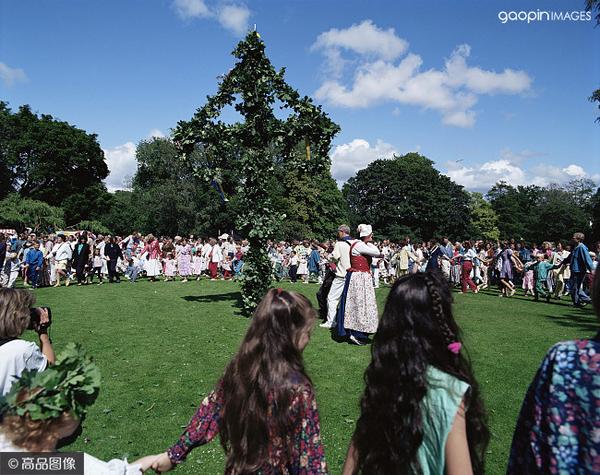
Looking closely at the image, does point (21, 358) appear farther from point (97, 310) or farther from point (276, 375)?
point (97, 310)

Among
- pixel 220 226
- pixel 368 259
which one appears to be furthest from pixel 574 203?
pixel 368 259

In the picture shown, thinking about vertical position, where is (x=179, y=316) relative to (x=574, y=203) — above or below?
below

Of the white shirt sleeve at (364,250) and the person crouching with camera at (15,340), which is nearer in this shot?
the person crouching with camera at (15,340)

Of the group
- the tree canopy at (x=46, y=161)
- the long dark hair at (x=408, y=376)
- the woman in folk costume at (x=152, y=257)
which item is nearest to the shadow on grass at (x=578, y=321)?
the long dark hair at (x=408, y=376)

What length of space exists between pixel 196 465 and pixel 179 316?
27.0 ft

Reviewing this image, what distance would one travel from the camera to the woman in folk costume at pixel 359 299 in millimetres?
9359

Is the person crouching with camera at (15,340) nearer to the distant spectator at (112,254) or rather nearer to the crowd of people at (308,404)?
the crowd of people at (308,404)

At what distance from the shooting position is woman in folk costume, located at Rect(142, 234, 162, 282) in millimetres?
22656

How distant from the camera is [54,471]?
2141 mm

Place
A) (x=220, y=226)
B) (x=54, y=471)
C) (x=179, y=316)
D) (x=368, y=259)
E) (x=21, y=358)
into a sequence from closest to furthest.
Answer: (x=54, y=471) → (x=21, y=358) → (x=368, y=259) → (x=179, y=316) → (x=220, y=226)

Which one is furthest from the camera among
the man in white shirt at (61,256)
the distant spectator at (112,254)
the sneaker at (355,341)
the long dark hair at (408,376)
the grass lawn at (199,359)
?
the distant spectator at (112,254)

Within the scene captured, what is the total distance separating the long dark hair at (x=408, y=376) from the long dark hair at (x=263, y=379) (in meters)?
0.40

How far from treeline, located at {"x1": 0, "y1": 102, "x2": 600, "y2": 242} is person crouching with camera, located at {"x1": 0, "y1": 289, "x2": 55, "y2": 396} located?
37311mm

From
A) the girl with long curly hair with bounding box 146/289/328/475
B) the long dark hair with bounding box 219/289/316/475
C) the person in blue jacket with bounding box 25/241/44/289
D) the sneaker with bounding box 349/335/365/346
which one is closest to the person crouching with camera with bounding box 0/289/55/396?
the girl with long curly hair with bounding box 146/289/328/475
